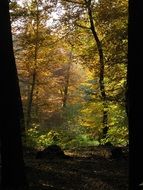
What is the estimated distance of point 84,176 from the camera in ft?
32.5

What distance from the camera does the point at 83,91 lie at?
71.3 feet

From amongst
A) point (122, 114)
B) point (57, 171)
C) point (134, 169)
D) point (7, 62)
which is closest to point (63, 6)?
point (122, 114)

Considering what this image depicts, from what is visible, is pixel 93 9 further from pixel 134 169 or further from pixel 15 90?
pixel 134 169

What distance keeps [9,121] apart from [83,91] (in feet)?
47.4

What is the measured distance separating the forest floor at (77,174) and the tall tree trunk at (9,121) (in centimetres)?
45

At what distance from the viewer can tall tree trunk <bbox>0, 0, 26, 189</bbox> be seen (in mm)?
7414

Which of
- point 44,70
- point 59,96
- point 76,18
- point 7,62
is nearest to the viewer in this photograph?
point 7,62

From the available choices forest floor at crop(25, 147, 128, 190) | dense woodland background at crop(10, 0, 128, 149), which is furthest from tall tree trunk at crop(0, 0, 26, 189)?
dense woodland background at crop(10, 0, 128, 149)

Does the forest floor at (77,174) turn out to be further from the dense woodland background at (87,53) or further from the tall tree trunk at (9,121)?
the dense woodland background at (87,53)

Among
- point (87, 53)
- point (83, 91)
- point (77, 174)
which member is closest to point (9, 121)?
point (77, 174)

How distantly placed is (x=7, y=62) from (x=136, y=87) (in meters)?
2.42

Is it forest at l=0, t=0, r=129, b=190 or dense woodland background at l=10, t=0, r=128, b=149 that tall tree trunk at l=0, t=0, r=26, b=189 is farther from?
dense woodland background at l=10, t=0, r=128, b=149

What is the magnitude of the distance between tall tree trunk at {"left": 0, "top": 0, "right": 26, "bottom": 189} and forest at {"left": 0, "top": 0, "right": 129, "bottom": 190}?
1.85ft

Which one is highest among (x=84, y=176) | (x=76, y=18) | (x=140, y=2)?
(x=76, y=18)
